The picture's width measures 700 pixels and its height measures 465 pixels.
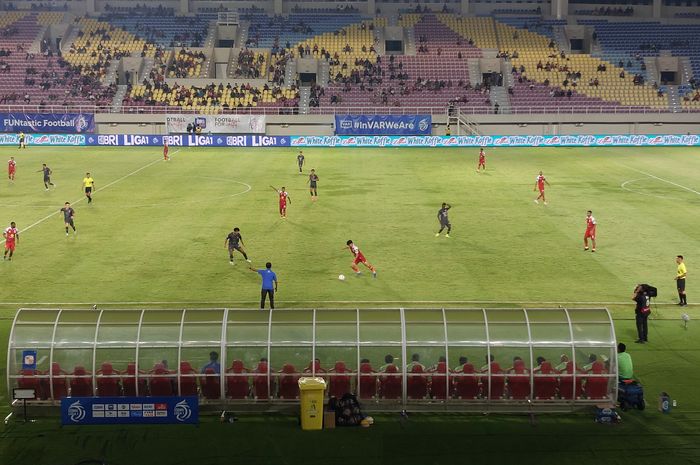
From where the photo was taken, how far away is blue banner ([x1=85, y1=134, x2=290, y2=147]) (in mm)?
73438

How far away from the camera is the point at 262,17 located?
100375mm

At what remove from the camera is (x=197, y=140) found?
7362 cm

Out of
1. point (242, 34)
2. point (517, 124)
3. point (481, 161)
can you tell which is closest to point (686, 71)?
point (517, 124)

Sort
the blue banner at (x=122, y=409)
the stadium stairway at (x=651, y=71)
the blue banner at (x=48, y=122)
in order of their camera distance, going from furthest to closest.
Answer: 1. the stadium stairway at (x=651, y=71)
2. the blue banner at (x=48, y=122)
3. the blue banner at (x=122, y=409)

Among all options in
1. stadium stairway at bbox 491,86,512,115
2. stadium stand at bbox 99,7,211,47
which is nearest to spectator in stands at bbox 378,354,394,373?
stadium stairway at bbox 491,86,512,115

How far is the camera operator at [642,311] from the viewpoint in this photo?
2111 centimetres

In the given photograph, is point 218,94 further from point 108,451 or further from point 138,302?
point 108,451

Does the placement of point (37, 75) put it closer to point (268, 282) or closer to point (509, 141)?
point (509, 141)

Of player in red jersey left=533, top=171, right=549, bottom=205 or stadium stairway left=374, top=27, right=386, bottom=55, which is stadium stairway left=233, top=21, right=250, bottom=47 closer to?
stadium stairway left=374, top=27, right=386, bottom=55

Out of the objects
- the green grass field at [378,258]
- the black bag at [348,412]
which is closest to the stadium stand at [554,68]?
the green grass field at [378,258]

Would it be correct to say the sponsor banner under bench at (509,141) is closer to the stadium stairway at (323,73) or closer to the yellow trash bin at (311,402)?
the stadium stairway at (323,73)

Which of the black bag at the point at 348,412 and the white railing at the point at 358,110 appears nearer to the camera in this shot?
the black bag at the point at 348,412

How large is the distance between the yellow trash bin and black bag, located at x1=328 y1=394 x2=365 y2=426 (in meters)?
0.43

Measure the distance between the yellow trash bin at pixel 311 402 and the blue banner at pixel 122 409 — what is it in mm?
2177
